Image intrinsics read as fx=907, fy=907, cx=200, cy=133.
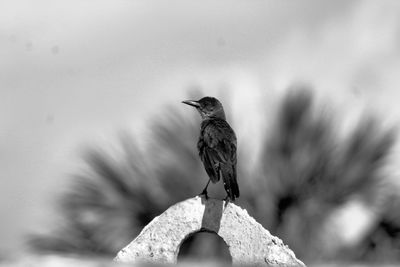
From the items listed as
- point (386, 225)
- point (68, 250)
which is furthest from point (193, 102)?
point (386, 225)

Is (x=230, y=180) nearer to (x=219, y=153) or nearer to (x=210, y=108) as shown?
(x=219, y=153)

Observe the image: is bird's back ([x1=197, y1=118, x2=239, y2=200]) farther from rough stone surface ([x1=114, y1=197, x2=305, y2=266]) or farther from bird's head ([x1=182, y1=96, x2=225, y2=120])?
bird's head ([x1=182, y1=96, x2=225, y2=120])

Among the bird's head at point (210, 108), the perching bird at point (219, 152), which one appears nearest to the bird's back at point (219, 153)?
the perching bird at point (219, 152)

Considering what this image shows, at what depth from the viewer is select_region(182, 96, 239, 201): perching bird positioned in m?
6.44

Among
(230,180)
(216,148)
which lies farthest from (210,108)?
(230,180)

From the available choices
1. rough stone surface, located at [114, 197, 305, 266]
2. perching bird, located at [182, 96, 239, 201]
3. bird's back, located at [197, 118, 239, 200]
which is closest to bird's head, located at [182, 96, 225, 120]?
perching bird, located at [182, 96, 239, 201]

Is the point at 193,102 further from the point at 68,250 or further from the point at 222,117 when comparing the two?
the point at 68,250

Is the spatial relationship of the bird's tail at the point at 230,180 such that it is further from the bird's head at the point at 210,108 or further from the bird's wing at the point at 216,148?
the bird's head at the point at 210,108

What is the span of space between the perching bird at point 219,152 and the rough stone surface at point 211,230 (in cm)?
22

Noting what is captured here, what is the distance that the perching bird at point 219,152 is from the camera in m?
6.44

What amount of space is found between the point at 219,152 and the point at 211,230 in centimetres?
89

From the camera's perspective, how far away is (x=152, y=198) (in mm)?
10070

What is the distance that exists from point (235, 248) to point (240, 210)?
0.86 feet

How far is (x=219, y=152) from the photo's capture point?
6648 mm
